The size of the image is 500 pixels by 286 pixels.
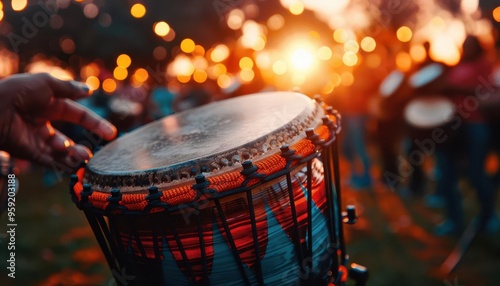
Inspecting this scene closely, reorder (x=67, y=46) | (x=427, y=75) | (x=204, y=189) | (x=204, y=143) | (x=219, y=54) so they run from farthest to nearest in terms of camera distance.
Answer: (x=219, y=54), (x=67, y=46), (x=427, y=75), (x=204, y=143), (x=204, y=189)

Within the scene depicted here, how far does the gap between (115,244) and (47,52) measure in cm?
1010

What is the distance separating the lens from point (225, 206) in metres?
1.31

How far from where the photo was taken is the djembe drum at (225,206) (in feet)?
4.19

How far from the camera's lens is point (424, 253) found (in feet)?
11.9

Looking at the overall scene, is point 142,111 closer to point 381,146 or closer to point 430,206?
point 381,146

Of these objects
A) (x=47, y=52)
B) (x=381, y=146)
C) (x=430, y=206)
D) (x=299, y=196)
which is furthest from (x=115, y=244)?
(x=47, y=52)

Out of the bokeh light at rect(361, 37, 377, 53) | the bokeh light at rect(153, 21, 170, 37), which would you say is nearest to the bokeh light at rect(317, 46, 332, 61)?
the bokeh light at rect(361, 37, 377, 53)

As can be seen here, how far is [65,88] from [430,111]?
10.4 ft

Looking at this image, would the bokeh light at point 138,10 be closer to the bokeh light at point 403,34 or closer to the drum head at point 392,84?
Answer: the bokeh light at point 403,34

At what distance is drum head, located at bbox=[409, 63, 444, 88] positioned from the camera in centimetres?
386

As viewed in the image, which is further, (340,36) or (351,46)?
(340,36)

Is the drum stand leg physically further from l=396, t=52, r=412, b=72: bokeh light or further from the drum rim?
l=396, t=52, r=412, b=72: bokeh light

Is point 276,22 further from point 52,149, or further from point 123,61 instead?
point 52,149

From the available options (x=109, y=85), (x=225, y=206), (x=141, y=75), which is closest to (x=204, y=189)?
(x=225, y=206)
